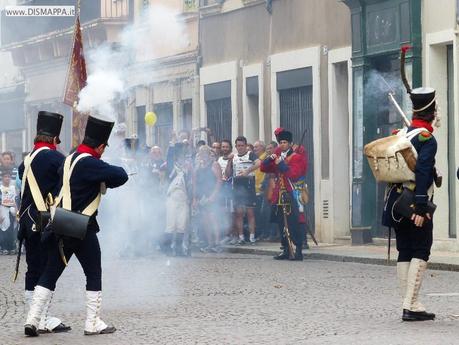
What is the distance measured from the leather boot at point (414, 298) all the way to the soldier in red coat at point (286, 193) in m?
9.36

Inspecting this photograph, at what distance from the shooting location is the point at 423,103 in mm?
13664

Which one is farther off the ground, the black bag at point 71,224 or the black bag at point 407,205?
the black bag at point 407,205

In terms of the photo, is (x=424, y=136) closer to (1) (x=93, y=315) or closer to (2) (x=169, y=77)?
(1) (x=93, y=315)

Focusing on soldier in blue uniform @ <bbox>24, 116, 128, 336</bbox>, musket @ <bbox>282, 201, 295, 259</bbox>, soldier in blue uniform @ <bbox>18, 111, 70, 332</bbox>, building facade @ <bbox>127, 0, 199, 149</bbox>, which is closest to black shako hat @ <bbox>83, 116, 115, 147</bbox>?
soldier in blue uniform @ <bbox>24, 116, 128, 336</bbox>

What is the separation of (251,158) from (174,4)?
20.9 ft

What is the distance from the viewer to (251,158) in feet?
88.1

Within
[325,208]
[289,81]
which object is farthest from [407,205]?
[289,81]

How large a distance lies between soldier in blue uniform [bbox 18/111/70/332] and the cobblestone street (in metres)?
0.58

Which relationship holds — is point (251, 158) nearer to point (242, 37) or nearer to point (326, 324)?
point (242, 37)

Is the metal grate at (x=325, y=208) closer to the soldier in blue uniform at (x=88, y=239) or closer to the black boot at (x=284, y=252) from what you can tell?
the black boot at (x=284, y=252)

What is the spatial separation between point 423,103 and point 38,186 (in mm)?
3291

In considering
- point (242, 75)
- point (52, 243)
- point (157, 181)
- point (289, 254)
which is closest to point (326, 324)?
point (52, 243)

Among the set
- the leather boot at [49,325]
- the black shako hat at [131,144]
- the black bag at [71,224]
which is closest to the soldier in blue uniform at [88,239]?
the black bag at [71,224]

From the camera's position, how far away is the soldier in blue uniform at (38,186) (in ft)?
44.8
